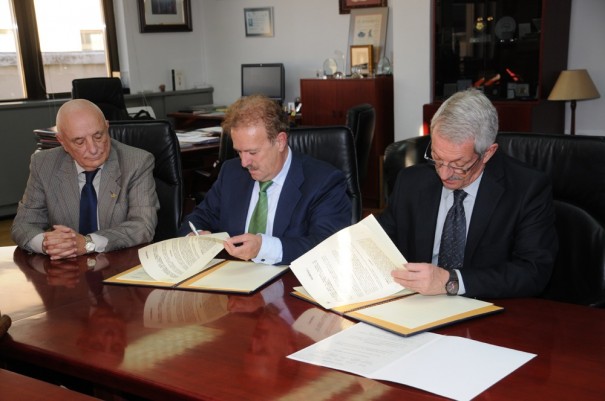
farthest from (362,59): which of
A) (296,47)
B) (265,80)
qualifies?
(265,80)

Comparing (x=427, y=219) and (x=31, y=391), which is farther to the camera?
(x=427, y=219)

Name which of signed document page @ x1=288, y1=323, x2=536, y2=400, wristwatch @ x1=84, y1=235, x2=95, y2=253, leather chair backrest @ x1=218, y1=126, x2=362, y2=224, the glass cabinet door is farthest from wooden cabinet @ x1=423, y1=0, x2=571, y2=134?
signed document page @ x1=288, y1=323, x2=536, y2=400

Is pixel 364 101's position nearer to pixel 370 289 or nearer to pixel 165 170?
pixel 165 170

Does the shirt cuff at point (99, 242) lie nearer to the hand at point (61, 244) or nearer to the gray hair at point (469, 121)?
the hand at point (61, 244)

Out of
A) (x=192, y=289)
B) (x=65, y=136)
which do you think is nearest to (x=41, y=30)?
(x=65, y=136)

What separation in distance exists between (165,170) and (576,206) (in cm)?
163

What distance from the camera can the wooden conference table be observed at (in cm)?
122

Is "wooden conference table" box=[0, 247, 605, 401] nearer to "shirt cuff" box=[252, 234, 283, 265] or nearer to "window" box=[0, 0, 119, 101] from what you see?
"shirt cuff" box=[252, 234, 283, 265]

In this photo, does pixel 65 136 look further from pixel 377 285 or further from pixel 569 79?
pixel 569 79

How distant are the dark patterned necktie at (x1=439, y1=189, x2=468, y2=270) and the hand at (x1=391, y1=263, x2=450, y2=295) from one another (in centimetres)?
30

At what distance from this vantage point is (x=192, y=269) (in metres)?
1.91

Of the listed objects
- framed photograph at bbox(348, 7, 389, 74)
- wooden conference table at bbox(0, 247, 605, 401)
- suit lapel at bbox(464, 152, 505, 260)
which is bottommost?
wooden conference table at bbox(0, 247, 605, 401)

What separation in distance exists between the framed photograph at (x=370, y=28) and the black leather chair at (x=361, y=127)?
1.60m

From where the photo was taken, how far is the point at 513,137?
2020mm
